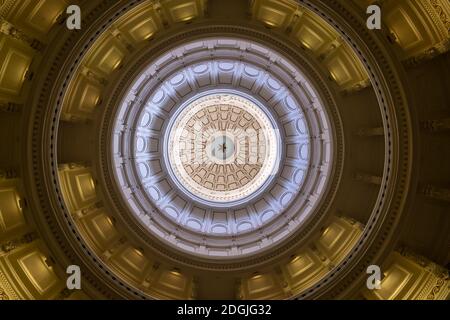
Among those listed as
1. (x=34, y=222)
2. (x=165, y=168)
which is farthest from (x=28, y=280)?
(x=165, y=168)

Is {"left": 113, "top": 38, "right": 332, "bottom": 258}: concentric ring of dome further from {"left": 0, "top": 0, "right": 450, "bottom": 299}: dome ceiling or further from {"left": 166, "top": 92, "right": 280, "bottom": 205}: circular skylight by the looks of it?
{"left": 166, "top": 92, "right": 280, "bottom": 205}: circular skylight

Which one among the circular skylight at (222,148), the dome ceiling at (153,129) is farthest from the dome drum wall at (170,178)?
the circular skylight at (222,148)

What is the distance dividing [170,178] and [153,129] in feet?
10.0

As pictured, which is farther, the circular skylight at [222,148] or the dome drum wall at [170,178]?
the circular skylight at [222,148]

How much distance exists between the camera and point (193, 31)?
15.9 metres

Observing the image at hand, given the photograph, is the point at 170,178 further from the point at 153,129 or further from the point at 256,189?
the point at 256,189

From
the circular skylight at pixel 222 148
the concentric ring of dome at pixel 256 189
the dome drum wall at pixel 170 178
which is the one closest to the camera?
the dome drum wall at pixel 170 178

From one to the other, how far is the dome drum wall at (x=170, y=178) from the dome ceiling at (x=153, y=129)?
0.07 metres

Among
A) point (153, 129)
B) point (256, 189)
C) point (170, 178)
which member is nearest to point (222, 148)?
point (256, 189)

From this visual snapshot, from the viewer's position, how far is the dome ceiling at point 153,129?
1380 centimetres

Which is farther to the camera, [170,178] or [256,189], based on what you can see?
[256,189]

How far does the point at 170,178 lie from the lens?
23453 mm

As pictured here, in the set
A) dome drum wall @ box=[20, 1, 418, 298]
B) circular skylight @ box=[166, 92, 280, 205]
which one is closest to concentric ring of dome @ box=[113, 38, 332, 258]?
dome drum wall @ box=[20, 1, 418, 298]

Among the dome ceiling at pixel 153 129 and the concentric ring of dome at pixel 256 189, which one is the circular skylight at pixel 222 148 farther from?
the dome ceiling at pixel 153 129
